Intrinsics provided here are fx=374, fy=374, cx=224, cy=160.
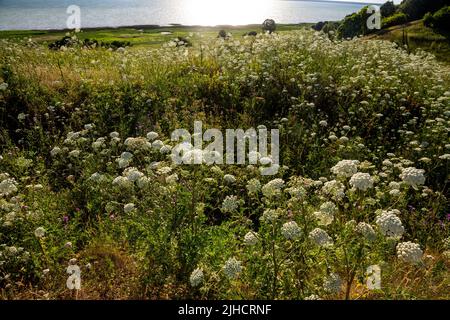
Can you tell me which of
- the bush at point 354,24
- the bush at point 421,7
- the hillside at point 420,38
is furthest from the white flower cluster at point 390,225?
the bush at point 421,7

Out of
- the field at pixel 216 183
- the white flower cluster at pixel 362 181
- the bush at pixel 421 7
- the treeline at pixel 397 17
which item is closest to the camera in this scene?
the white flower cluster at pixel 362 181

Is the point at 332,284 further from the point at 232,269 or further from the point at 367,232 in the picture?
the point at 232,269

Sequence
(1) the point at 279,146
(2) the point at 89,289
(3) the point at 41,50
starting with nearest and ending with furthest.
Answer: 1. (2) the point at 89,289
2. (1) the point at 279,146
3. (3) the point at 41,50

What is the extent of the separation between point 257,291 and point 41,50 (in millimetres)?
11373

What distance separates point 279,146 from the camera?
293 inches

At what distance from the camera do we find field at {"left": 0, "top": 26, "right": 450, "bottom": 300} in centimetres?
351

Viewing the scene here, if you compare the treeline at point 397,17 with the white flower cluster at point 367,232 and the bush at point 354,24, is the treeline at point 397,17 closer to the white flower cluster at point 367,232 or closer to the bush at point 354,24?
the bush at point 354,24

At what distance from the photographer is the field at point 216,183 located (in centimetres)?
351

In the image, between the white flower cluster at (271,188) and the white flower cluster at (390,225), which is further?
the white flower cluster at (271,188)

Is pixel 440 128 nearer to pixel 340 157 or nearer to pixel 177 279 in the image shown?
pixel 340 157

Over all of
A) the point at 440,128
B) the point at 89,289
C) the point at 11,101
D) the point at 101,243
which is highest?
the point at 11,101

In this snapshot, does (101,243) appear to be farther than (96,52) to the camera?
No
